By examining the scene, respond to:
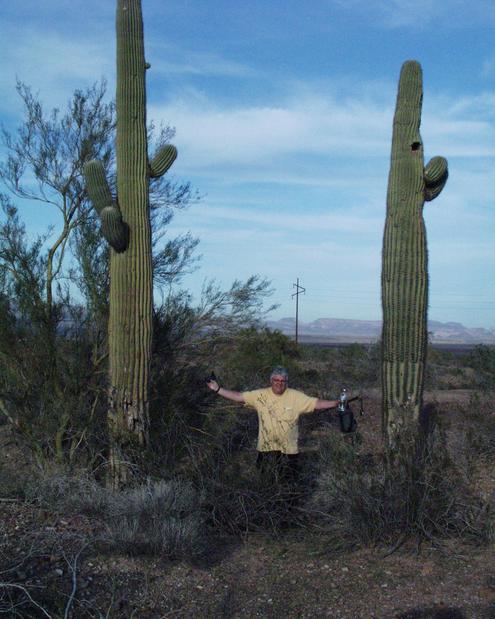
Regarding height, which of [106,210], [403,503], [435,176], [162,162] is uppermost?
[162,162]

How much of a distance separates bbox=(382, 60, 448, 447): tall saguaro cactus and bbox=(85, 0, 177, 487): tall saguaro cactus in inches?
103

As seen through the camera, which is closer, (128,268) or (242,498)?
(242,498)

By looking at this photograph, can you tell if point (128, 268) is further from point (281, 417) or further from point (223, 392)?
point (281, 417)

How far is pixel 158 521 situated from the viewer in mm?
5930

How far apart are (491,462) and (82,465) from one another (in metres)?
4.69

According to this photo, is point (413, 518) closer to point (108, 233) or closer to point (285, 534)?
point (285, 534)

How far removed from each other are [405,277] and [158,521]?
13.0ft

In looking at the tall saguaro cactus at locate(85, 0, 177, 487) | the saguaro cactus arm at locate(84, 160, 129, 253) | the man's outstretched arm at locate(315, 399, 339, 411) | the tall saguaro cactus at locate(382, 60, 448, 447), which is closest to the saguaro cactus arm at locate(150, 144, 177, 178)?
the tall saguaro cactus at locate(85, 0, 177, 487)

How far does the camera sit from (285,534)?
6434 mm

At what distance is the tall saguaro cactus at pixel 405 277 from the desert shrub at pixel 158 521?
8.52ft

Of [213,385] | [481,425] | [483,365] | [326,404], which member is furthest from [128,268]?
[483,365]

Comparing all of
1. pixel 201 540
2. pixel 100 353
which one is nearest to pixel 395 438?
pixel 201 540

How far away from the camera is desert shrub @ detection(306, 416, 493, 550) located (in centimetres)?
605

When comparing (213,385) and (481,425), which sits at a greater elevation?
(213,385)
